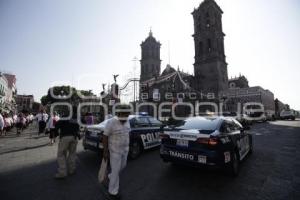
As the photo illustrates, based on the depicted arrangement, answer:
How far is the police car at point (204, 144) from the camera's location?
423 cm

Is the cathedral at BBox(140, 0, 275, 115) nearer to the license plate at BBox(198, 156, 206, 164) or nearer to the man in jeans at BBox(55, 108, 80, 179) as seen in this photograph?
the man in jeans at BBox(55, 108, 80, 179)

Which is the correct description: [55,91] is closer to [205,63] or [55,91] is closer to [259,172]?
[205,63]

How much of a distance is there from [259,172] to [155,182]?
304cm

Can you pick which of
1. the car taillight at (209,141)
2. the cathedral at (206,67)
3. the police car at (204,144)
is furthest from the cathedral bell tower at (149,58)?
the car taillight at (209,141)

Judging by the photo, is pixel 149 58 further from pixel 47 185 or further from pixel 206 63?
pixel 47 185

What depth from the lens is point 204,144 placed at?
14.2ft

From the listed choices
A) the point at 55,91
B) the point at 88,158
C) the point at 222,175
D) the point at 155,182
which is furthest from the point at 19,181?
the point at 55,91

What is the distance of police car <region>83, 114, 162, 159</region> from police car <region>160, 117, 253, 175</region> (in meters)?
1.73

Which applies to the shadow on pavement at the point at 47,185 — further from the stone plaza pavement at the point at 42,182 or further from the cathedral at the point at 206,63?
the cathedral at the point at 206,63

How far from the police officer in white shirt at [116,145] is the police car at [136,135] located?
8.55 feet

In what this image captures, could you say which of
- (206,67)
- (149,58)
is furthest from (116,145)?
(149,58)

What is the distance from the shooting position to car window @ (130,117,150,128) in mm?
6809

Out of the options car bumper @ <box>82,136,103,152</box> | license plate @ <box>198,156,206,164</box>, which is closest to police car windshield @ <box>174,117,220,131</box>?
license plate @ <box>198,156,206,164</box>

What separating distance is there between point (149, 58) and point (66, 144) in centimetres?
6122
